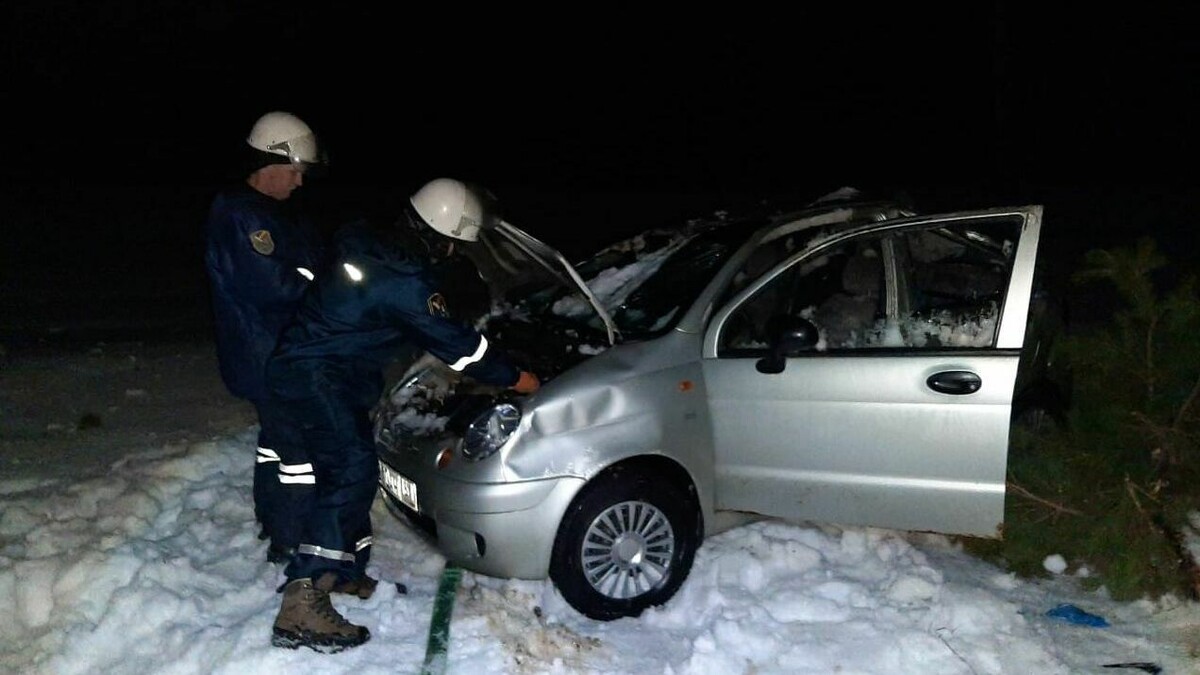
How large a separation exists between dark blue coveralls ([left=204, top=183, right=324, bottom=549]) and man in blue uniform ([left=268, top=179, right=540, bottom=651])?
0.81 ft

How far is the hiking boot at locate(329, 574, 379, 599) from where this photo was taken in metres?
4.50

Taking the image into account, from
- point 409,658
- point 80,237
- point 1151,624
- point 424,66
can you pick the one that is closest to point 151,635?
point 409,658

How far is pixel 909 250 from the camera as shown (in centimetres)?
505

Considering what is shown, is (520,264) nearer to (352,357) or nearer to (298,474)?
(352,357)

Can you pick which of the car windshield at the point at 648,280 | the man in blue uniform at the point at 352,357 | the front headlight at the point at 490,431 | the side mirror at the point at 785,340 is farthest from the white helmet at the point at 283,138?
the side mirror at the point at 785,340

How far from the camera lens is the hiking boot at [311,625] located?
408cm

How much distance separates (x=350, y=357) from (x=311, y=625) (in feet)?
3.37

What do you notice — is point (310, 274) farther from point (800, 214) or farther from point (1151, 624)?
point (1151, 624)

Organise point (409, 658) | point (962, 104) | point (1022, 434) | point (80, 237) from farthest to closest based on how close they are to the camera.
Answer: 1. point (962, 104)
2. point (80, 237)
3. point (1022, 434)
4. point (409, 658)

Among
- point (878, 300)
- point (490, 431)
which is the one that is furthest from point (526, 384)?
point (878, 300)

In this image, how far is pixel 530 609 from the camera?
4.45 meters

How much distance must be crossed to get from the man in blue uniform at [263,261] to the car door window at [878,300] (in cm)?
182

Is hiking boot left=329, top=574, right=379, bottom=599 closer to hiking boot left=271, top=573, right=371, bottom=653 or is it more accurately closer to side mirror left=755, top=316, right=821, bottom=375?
hiking boot left=271, top=573, right=371, bottom=653

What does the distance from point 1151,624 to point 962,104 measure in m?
31.8
